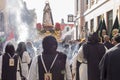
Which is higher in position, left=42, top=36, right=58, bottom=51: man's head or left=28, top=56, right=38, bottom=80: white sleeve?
left=42, top=36, right=58, bottom=51: man's head

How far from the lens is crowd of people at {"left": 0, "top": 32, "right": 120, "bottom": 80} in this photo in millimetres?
7156

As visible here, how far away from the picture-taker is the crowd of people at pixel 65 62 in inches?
282

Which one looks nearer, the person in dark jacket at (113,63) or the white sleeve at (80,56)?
the person in dark jacket at (113,63)

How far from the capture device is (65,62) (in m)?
8.70

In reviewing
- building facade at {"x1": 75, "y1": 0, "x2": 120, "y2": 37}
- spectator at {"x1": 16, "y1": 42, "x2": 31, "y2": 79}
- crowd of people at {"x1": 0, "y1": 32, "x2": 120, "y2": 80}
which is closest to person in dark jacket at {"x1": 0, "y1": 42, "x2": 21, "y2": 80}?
crowd of people at {"x1": 0, "y1": 32, "x2": 120, "y2": 80}

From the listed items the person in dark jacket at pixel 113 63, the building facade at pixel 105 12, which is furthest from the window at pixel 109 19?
the person in dark jacket at pixel 113 63

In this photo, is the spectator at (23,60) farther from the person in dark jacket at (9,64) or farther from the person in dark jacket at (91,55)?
the person in dark jacket at (91,55)

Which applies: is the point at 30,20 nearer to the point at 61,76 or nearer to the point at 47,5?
the point at 47,5

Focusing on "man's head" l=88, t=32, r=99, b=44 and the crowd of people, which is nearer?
the crowd of people

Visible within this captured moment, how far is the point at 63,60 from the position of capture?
8656 millimetres

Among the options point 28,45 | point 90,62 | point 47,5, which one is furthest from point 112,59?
point 47,5

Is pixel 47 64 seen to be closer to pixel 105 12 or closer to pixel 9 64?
pixel 9 64

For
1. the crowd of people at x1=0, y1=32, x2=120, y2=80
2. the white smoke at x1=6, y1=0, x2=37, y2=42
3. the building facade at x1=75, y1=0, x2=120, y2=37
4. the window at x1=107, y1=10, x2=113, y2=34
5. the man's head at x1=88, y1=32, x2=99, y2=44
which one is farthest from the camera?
the white smoke at x1=6, y1=0, x2=37, y2=42

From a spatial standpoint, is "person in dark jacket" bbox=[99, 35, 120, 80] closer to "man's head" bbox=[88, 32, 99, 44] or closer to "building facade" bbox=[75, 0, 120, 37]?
"man's head" bbox=[88, 32, 99, 44]
